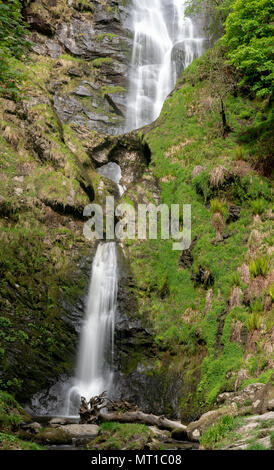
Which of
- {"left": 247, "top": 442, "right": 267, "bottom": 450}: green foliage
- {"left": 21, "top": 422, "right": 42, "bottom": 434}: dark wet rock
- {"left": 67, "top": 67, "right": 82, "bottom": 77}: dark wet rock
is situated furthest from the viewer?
{"left": 67, "top": 67, "right": 82, "bottom": 77}: dark wet rock

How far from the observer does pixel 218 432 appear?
784cm

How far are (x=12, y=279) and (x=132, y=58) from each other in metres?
26.1

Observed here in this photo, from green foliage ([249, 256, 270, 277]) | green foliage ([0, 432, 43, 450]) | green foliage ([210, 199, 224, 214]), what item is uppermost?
green foliage ([210, 199, 224, 214])

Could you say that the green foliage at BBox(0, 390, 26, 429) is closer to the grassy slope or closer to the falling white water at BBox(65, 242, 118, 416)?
the falling white water at BBox(65, 242, 118, 416)

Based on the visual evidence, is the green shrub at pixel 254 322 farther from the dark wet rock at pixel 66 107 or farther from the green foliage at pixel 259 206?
the dark wet rock at pixel 66 107

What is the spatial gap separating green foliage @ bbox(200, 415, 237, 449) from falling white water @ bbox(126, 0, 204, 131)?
79.6 ft

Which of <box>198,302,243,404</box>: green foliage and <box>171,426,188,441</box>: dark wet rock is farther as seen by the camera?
<box>198,302,243,404</box>: green foliage

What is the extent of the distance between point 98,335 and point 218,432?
9.02 metres

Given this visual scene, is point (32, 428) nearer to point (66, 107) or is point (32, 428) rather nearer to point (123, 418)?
point (123, 418)

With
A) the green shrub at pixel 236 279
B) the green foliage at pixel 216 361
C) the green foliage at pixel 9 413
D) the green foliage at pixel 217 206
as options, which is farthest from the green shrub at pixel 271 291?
the green foliage at pixel 9 413

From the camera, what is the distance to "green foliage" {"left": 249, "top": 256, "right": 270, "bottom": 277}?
1303cm

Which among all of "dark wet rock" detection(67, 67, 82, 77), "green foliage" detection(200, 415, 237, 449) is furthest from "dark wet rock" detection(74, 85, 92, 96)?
"green foliage" detection(200, 415, 237, 449)

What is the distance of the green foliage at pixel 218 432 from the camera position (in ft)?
25.1
